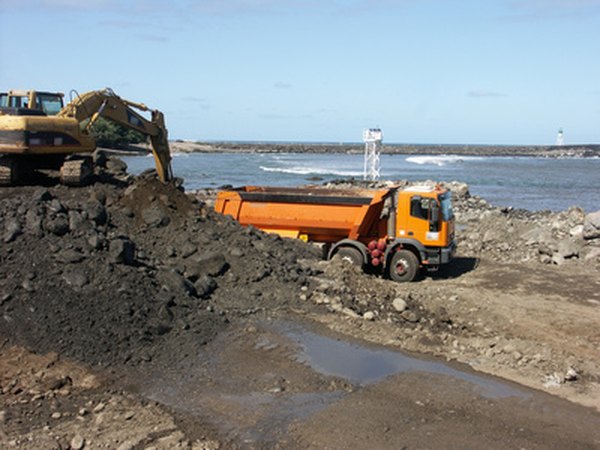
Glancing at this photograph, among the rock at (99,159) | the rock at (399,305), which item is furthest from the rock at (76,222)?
the rock at (99,159)

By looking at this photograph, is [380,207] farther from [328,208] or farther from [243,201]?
[243,201]

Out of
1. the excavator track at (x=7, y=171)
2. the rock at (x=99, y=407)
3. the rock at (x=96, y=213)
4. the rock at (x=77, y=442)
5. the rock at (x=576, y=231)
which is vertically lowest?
the rock at (x=77, y=442)

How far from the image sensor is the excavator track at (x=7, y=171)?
46.2 feet

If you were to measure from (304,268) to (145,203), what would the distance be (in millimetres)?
3483

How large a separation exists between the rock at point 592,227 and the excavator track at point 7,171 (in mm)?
15020

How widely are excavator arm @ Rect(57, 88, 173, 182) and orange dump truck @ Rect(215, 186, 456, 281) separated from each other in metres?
2.27

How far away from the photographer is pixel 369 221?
1554cm

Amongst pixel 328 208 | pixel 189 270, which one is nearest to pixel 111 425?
pixel 189 270

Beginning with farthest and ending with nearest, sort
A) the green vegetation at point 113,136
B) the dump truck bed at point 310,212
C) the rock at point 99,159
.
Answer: the green vegetation at point 113,136
the rock at point 99,159
the dump truck bed at point 310,212

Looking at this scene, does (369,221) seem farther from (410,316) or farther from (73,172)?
(73,172)

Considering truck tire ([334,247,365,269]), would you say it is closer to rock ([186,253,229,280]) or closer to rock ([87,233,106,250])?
rock ([186,253,229,280])

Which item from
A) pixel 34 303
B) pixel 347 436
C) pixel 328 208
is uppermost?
pixel 328 208

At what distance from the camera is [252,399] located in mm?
8305

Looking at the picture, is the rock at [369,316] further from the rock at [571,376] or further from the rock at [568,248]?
the rock at [568,248]
